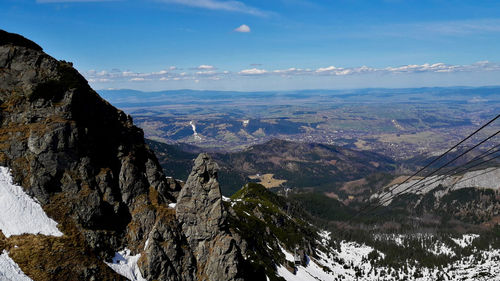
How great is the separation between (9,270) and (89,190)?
14952mm

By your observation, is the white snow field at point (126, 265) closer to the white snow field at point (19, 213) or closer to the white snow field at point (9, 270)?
the white snow field at point (19, 213)

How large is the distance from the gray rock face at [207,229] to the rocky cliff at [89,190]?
0.61 feet

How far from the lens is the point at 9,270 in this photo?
40812 mm

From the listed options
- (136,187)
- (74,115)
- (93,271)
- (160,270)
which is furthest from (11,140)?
(160,270)

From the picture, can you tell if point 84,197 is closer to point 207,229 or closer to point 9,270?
point 9,270

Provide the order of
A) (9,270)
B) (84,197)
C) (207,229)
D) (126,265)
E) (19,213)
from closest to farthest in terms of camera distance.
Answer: (9,270), (19,213), (126,265), (84,197), (207,229)

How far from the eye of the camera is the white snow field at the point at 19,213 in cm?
4525

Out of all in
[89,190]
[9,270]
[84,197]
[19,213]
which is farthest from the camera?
[89,190]

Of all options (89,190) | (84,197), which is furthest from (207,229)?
(84,197)

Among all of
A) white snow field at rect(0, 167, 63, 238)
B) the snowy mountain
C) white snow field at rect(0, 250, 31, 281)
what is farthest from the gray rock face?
white snow field at rect(0, 250, 31, 281)

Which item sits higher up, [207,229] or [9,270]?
[9,270]

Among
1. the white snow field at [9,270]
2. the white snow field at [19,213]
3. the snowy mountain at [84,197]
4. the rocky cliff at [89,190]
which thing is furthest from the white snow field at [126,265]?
the white snow field at [9,270]

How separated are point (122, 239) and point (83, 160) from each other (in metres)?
15.0

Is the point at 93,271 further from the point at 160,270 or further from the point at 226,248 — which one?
the point at 226,248
